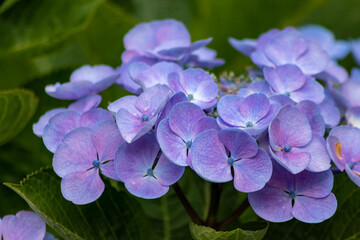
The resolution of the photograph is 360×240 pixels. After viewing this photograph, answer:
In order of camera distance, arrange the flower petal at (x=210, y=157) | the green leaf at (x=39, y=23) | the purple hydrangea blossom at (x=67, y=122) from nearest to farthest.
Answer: the flower petal at (x=210, y=157) → the purple hydrangea blossom at (x=67, y=122) → the green leaf at (x=39, y=23)

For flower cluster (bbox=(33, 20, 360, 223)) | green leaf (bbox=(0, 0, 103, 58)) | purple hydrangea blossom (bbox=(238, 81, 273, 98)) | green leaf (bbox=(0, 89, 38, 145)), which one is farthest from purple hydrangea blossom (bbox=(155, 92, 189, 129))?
green leaf (bbox=(0, 0, 103, 58))

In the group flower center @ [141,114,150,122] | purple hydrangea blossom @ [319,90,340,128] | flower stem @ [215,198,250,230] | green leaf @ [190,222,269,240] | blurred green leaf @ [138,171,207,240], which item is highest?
flower center @ [141,114,150,122]

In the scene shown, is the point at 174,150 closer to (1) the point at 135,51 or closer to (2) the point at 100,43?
(1) the point at 135,51

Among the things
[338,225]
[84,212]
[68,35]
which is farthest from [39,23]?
[338,225]

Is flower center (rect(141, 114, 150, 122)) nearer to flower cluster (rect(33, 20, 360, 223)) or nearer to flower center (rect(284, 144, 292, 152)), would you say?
flower cluster (rect(33, 20, 360, 223))

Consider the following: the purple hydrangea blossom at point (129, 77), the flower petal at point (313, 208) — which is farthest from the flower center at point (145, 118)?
the flower petal at point (313, 208)

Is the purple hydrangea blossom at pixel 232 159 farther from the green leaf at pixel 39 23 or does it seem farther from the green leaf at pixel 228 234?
the green leaf at pixel 39 23
